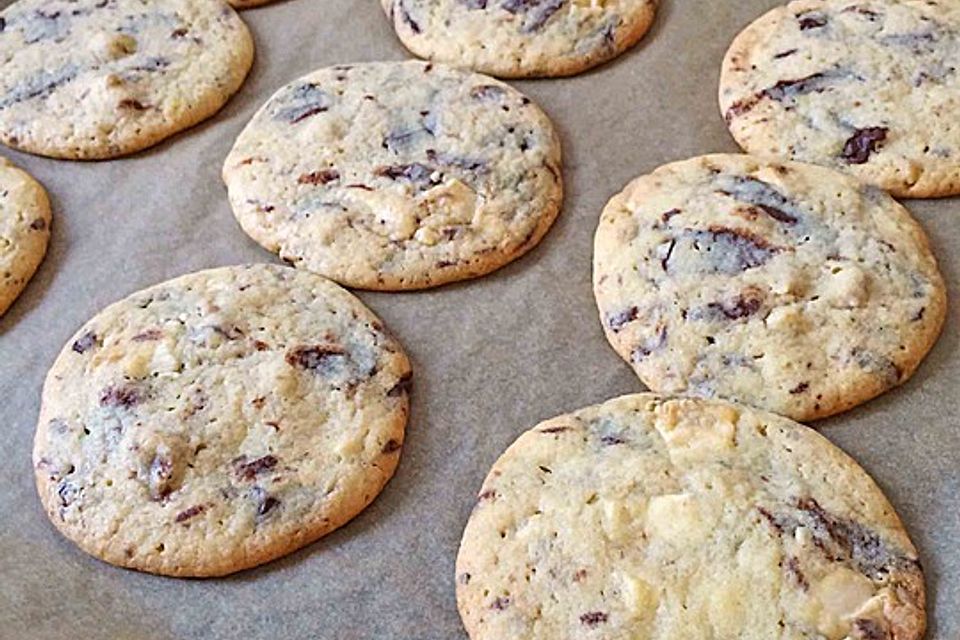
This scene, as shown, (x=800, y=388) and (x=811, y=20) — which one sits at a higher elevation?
(x=811, y=20)

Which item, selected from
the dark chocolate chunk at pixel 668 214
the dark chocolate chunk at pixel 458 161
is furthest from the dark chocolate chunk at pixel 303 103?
the dark chocolate chunk at pixel 668 214

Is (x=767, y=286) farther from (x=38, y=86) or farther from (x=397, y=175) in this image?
(x=38, y=86)

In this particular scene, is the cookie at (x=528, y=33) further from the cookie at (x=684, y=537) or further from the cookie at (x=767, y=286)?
the cookie at (x=684, y=537)

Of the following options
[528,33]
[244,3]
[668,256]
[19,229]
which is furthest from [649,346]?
[244,3]

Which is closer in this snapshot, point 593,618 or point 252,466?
point 593,618

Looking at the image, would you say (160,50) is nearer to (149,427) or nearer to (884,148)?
(149,427)

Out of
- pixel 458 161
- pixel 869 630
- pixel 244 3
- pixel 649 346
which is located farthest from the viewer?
pixel 244 3

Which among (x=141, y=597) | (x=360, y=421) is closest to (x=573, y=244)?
(x=360, y=421)

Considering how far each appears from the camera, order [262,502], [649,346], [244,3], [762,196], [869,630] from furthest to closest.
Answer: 1. [244,3]
2. [762,196]
3. [649,346]
4. [262,502]
5. [869,630]

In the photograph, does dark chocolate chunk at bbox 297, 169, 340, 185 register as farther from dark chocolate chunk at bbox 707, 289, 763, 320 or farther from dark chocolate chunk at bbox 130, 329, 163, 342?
dark chocolate chunk at bbox 707, 289, 763, 320
